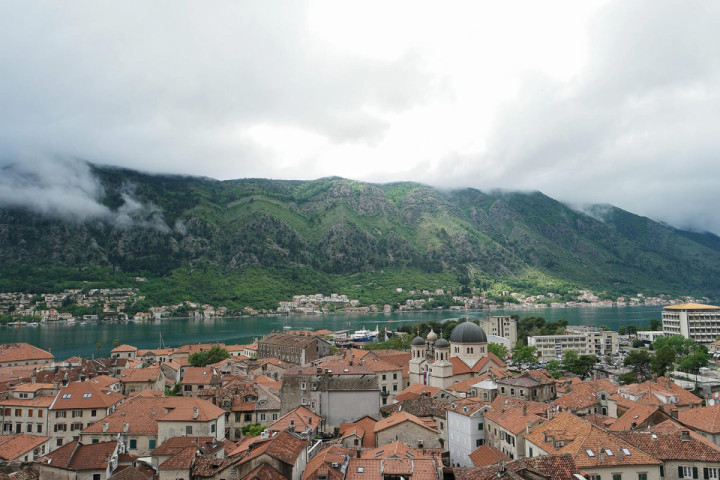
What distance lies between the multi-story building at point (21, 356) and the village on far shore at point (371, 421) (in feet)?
1.70

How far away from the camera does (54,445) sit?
143 ft

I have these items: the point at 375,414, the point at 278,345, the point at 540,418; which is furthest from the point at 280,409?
the point at 278,345

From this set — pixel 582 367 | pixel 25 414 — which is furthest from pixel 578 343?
pixel 25 414

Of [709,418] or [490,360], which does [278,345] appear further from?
[709,418]

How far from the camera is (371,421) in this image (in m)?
44.2

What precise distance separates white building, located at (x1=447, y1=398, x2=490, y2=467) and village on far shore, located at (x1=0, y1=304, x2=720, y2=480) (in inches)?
4.8

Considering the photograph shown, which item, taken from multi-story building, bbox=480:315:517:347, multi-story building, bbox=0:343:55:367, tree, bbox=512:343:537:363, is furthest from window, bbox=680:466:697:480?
multi-story building, bbox=480:315:517:347

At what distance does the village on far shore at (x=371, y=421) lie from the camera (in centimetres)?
2714

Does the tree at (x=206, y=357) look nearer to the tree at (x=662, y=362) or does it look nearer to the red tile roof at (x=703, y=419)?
the red tile roof at (x=703, y=419)

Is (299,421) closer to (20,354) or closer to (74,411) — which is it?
(74,411)

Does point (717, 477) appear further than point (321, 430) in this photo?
No

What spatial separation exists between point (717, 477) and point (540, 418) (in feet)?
31.8

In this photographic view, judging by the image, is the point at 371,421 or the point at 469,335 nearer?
the point at 371,421

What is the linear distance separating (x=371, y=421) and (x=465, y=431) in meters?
9.30
